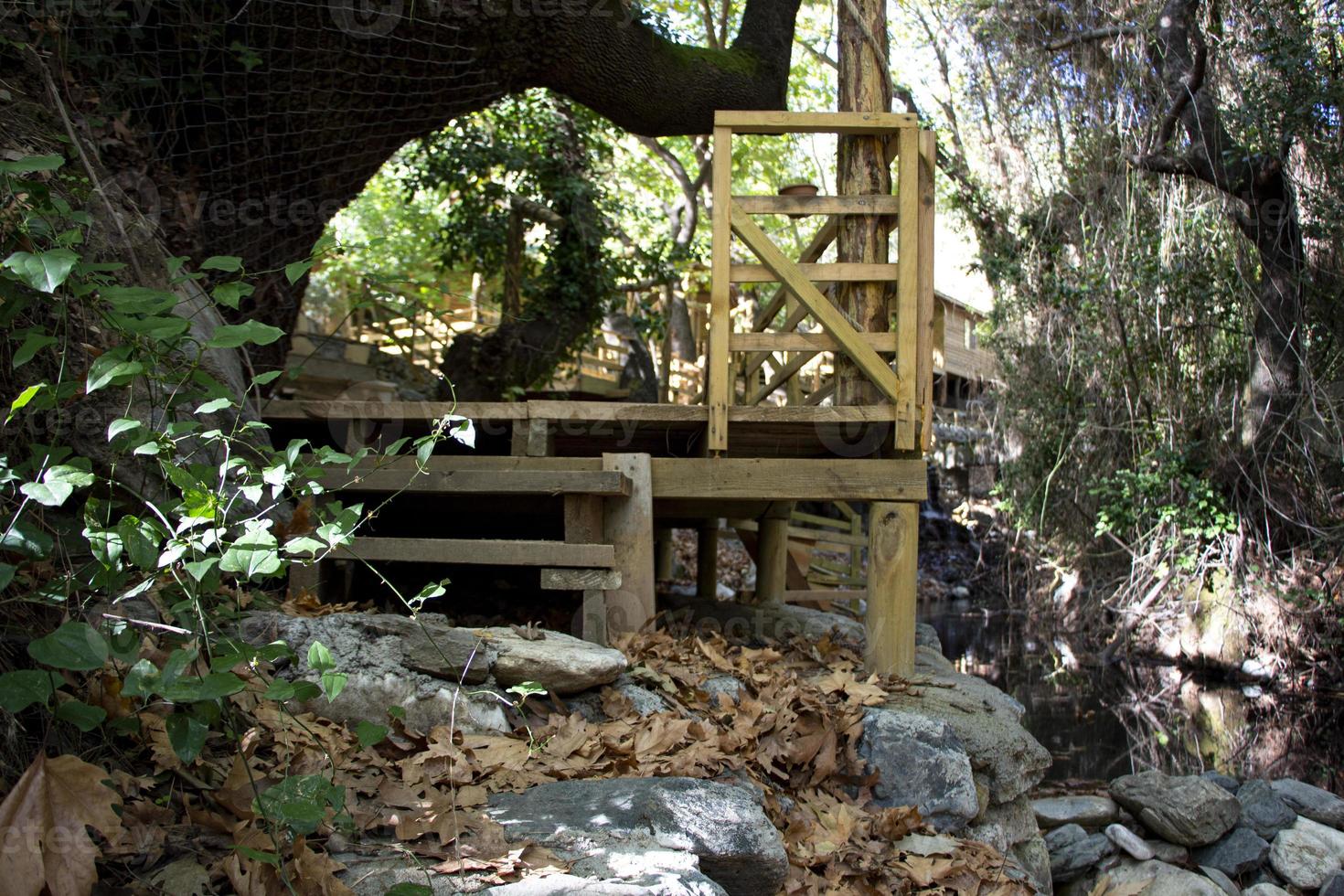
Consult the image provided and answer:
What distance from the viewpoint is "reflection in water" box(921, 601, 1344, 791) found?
10344 mm

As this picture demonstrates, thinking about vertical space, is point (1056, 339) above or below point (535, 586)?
above

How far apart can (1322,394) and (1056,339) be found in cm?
414

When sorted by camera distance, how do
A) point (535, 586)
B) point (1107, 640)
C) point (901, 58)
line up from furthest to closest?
1. point (901, 58)
2. point (1107, 640)
3. point (535, 586)

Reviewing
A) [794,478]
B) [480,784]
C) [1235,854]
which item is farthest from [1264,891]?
[480,784]

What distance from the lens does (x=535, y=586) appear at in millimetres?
8758

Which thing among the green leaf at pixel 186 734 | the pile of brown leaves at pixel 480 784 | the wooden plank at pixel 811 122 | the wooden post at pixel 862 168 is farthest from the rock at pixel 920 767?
the green leaf at pixel 186 734

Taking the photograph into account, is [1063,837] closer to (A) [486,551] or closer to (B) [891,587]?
(B) [891,587]

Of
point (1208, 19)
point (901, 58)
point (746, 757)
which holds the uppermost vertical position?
point (901, 58)

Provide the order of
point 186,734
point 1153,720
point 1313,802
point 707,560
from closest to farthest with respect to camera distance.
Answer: point 186,734, point 1313,802, point 707,560, point 1153,720

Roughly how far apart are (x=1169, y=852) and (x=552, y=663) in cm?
582

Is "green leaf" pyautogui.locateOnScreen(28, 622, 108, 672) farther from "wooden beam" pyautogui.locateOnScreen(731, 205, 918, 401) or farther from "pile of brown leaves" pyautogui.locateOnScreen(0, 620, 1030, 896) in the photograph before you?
"wooden beam" pyautogui.locateOnScreen(731, 205, 918, 401)

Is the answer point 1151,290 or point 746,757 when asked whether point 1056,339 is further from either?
point 746,757

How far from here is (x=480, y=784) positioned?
354 cm

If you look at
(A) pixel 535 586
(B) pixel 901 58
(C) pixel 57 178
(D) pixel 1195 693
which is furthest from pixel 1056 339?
(C) pixel 57 178
